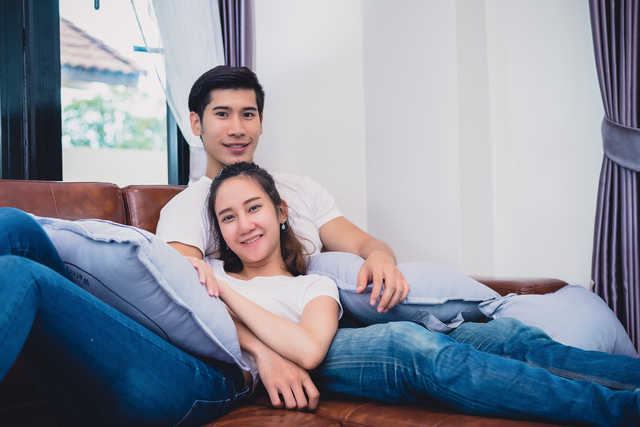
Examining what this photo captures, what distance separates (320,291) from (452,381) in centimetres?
44

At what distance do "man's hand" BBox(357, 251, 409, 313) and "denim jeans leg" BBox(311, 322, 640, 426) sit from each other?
9 cm

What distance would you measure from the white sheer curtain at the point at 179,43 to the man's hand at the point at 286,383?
164cm

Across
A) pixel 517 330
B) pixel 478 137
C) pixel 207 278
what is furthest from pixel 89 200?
pixel 478 137

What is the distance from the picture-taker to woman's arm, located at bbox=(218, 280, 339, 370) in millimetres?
1110

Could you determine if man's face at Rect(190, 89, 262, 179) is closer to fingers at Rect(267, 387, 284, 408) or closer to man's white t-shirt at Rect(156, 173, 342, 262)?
man's white t-shirt at Rect(156, 173, 342, 262)

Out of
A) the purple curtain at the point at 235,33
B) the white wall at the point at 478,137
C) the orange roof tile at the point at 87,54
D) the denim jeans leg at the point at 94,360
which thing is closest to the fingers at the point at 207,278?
the denim jeans leg at the point at 94,360

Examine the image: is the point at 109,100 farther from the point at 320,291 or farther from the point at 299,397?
the point at 299,397

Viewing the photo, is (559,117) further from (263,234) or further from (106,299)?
(106,299)

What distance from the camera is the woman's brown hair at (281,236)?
5.09 ft

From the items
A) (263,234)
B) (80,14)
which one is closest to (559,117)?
(263,234)

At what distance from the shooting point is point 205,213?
5.42ft

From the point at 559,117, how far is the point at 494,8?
0.64 meters

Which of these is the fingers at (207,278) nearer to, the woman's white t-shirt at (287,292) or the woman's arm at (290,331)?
the woman's arm at (290,331)

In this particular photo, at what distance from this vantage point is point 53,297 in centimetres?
80
